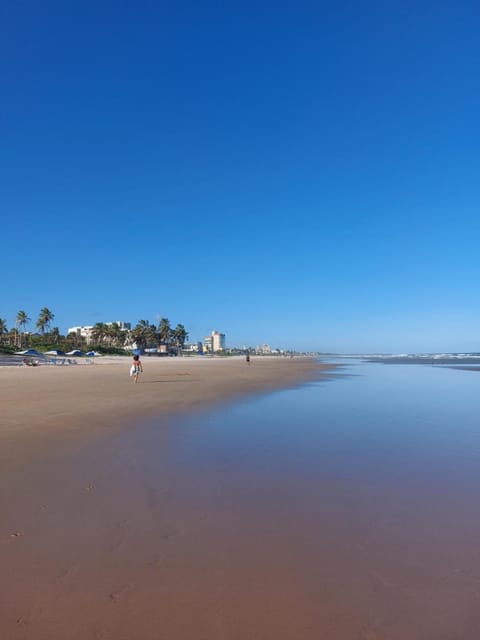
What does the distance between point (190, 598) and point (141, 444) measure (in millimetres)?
5008

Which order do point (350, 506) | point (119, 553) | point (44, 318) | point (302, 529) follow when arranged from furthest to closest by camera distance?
point (44, 318), point (350, 506), point (302, 529), point (119, 553)

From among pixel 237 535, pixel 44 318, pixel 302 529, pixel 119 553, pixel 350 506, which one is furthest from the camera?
pixel 44 318

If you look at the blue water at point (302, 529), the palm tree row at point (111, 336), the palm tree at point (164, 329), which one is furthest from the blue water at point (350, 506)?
the palm tree at point (164, 329)

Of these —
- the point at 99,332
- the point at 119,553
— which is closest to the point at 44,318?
the point at 99,332

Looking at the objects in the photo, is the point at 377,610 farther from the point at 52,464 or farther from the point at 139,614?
the point at 52,464

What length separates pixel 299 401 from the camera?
1455 centimetres

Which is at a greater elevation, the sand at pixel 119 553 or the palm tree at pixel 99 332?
the palm tree at pixel 99 332

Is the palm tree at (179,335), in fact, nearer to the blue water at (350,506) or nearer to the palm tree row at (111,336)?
the palm tree row at (111,336)

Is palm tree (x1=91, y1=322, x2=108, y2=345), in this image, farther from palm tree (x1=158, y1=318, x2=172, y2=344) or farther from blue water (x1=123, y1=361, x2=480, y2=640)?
blue water (x1=123, y1=361, x2=480, y2=640)

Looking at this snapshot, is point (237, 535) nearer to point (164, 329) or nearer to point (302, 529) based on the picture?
point (302, 529)

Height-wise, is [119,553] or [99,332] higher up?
[99,332]

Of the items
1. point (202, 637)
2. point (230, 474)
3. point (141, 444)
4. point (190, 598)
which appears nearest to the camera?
point (202, 637)

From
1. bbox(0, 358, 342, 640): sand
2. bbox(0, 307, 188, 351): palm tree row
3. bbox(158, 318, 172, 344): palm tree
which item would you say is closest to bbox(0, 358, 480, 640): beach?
A: bbox(0, 358, 342, 640): sand

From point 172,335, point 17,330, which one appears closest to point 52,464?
point 17,330
